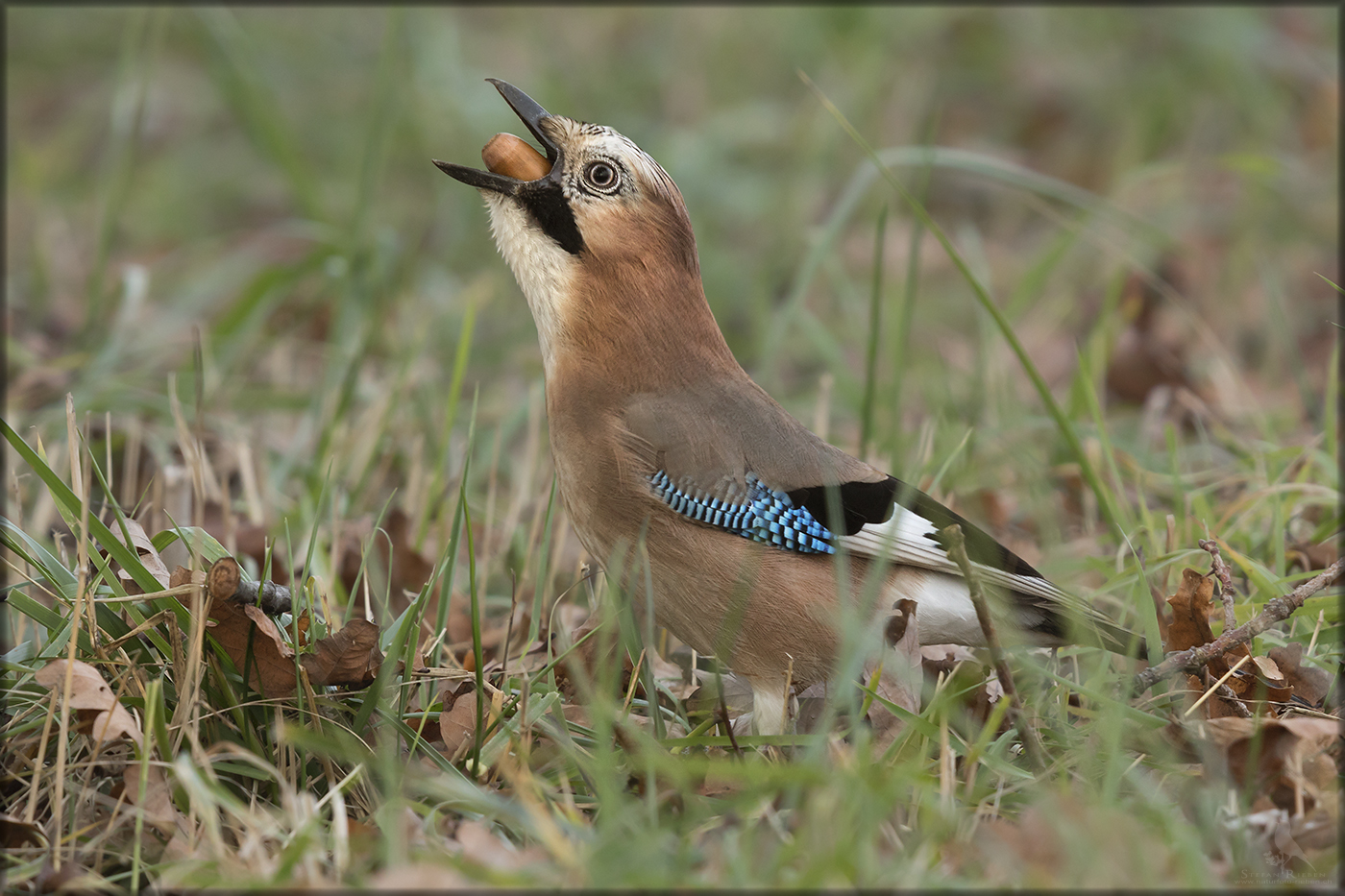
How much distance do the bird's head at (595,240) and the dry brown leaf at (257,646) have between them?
1137 mm

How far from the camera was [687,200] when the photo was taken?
743cm

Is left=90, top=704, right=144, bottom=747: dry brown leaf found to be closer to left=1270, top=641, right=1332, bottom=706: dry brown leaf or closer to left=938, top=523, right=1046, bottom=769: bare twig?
left=938, top=523, right=1046, bottom=769: bare twig

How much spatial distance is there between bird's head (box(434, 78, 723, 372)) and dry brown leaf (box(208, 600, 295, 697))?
1.14m

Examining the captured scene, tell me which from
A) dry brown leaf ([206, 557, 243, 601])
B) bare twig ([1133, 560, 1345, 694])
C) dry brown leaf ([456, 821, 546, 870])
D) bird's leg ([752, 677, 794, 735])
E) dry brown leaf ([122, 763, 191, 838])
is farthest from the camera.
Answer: bird's leg ([752, 677, 794, 735])

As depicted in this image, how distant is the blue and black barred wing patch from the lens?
3.34 metres

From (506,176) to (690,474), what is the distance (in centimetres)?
98

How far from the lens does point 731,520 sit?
334 centimetres

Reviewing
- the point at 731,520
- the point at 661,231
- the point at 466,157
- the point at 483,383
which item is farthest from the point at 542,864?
the point at 466,157

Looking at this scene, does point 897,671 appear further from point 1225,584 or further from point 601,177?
point 601,177

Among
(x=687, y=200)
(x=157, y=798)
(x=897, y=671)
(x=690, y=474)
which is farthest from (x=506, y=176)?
(x=687, y=200)

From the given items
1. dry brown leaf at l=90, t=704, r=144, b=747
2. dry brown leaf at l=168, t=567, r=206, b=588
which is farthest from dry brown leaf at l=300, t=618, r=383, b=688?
dry brown leaf at l=90, t=704, r=144, b=747

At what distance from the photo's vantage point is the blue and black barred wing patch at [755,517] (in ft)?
11.0

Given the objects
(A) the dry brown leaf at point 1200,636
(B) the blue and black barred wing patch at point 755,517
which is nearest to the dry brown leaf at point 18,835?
(B) the blue and black barred wing patch at point 755,517

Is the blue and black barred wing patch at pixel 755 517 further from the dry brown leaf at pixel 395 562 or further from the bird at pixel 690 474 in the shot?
the dry brown leaf at pixel 395 562
